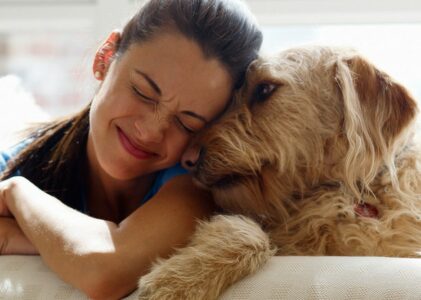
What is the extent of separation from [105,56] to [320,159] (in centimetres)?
67

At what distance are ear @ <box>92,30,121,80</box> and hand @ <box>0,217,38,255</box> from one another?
509 mm

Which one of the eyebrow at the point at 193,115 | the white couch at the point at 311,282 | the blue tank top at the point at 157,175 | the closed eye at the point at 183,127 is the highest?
the eyebrow at the point at 193,115

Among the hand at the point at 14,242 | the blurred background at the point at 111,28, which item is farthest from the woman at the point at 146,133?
the blurred background at the point at 111,28

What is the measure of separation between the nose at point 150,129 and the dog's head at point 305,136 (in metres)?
0.11

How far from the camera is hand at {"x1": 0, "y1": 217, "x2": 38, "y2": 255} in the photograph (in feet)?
4.11

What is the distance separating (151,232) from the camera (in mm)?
1178

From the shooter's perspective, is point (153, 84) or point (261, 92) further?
point (261, 92)

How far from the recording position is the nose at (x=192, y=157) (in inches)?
54.6

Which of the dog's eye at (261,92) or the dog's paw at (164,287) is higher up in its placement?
the dog's eye at (261,92)

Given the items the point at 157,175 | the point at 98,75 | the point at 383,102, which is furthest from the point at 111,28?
the point at 383,102

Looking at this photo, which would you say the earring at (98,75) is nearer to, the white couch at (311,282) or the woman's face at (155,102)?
the woman's face at (155,102)

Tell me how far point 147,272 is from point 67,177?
0.64 m

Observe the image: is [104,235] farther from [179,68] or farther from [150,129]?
[179,68]

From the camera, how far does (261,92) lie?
4.79 ft
